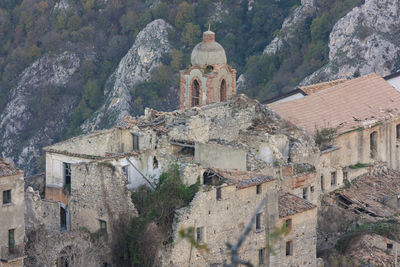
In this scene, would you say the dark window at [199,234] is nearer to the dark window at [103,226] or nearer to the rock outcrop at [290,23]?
the dark window at [103,226]

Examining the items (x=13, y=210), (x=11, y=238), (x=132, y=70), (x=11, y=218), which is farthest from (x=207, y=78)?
(x=132, y=70)

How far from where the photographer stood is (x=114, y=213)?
5800 centimetres

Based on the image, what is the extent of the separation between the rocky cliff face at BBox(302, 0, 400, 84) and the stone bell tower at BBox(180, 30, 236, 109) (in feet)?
104

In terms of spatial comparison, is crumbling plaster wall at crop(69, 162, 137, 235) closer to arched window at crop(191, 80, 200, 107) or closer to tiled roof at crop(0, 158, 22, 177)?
tiled roof at crop(0, 158, 22, 177)

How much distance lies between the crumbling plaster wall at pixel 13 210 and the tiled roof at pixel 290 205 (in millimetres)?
11505

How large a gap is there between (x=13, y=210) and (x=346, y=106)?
83.1 ft

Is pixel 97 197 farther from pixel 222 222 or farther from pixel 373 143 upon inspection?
pixel 373 143

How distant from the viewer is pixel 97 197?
5872 centimetres

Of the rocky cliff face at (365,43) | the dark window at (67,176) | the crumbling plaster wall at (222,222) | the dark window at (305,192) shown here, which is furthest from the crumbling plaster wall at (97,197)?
the rocky cliff face at (365,43)

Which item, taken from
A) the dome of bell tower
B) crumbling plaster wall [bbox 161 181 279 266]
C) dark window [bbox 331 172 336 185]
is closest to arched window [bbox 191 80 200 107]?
the dome of bell tower

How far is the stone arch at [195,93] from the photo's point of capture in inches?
2879

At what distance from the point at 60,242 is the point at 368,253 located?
14.5 metres

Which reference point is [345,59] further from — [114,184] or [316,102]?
[114,184]

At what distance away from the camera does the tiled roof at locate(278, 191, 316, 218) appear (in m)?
60.5
